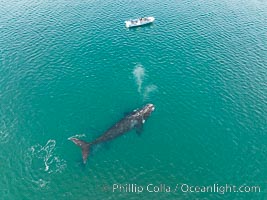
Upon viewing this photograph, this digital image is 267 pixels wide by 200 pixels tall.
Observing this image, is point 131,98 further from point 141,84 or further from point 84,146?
point 84,146

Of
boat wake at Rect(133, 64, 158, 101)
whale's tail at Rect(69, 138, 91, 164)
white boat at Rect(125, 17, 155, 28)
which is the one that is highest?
white boat at Rect(125, 17, 155, 28)

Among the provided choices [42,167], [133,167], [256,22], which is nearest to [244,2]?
[256,22]

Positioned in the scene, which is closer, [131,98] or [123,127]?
[123,127]

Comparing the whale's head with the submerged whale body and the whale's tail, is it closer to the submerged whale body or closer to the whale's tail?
the submerged whale body

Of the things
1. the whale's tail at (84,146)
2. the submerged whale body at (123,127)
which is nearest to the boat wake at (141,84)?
the submerged whale body at (123,127)

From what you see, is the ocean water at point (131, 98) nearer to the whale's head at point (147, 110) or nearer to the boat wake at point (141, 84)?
the boat wake at point (141, 84)

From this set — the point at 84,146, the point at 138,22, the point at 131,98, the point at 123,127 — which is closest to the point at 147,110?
the point at 131,98

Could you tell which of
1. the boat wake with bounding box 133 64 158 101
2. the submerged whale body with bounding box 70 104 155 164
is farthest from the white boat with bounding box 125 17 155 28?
the submerged whale body with bounding box 70 104 155 164
